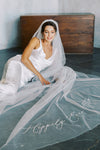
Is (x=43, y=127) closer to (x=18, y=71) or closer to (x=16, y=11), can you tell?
(x=18, y=71)

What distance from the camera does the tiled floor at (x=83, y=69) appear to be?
64.1 inches

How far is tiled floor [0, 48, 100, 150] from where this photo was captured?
1.63 metres

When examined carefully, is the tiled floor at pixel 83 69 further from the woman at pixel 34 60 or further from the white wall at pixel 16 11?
the woman at pixel 34 60

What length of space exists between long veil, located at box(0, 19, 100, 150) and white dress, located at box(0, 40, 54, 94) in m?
0.09

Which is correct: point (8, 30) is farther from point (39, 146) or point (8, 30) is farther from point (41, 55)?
point (39, 146)

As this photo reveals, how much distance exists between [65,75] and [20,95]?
0.73m

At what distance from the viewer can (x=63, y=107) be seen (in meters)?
2.22

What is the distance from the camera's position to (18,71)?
9.17ft

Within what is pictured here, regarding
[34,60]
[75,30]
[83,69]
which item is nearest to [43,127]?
[34,60]

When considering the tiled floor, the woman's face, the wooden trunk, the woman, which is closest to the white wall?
the tiled floor

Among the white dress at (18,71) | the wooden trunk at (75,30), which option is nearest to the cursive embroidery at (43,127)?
the white dress at (18,71)

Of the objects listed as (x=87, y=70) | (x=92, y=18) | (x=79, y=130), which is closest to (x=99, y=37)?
(x=92, y=18)

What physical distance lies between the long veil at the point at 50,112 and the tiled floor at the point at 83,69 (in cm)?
6

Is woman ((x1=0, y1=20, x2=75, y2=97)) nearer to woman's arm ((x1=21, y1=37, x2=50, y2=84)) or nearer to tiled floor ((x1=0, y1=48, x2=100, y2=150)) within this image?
woman's arm ((x1=21, y1=37, x2=50, y2=84))
